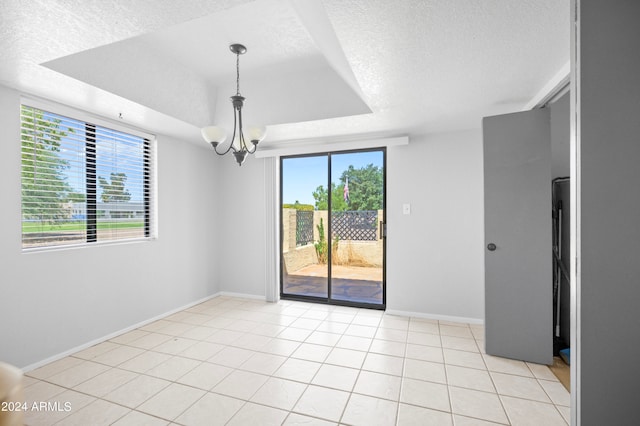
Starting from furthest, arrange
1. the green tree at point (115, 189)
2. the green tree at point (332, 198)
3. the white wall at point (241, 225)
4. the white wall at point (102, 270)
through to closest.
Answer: the white wall at point (241, 225) → the green tree at point (332, 198) → the green tree at point (115, 189) → the white wall at point (102, 270)

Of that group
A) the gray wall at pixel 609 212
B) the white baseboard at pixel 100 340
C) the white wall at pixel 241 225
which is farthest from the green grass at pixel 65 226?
the gray wall at pixel 609 212

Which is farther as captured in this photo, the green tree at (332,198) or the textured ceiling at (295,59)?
the green tree at (332,198)

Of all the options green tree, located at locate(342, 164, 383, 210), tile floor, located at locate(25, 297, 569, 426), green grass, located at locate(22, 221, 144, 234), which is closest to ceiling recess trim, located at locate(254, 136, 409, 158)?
green tree, located at locate(342, 164, 383, 210)

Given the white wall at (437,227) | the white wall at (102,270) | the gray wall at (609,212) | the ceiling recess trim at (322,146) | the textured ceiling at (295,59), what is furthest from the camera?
the ceiling recess trim at (322,146)

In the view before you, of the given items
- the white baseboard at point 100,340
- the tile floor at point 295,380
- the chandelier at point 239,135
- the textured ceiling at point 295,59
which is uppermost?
the textured ceiling at point 295,59

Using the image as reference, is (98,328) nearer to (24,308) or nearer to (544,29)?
(24,308)

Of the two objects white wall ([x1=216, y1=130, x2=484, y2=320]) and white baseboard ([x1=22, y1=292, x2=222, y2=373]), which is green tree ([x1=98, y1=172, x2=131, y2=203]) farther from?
white wall ([x1=216, y1=130, x2=484, y2=320])

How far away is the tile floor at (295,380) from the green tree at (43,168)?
131 centimetres

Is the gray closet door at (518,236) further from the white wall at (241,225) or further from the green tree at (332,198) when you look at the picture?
the white wall at (241,225)

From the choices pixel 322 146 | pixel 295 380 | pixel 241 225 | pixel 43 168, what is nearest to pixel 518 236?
pixel 295 380

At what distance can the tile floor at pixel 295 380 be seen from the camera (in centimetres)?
185

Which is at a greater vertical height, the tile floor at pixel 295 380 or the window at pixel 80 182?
the window at pixel 80 182

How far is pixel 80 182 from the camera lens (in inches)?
109

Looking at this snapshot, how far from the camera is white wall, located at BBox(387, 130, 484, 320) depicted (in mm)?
3396
